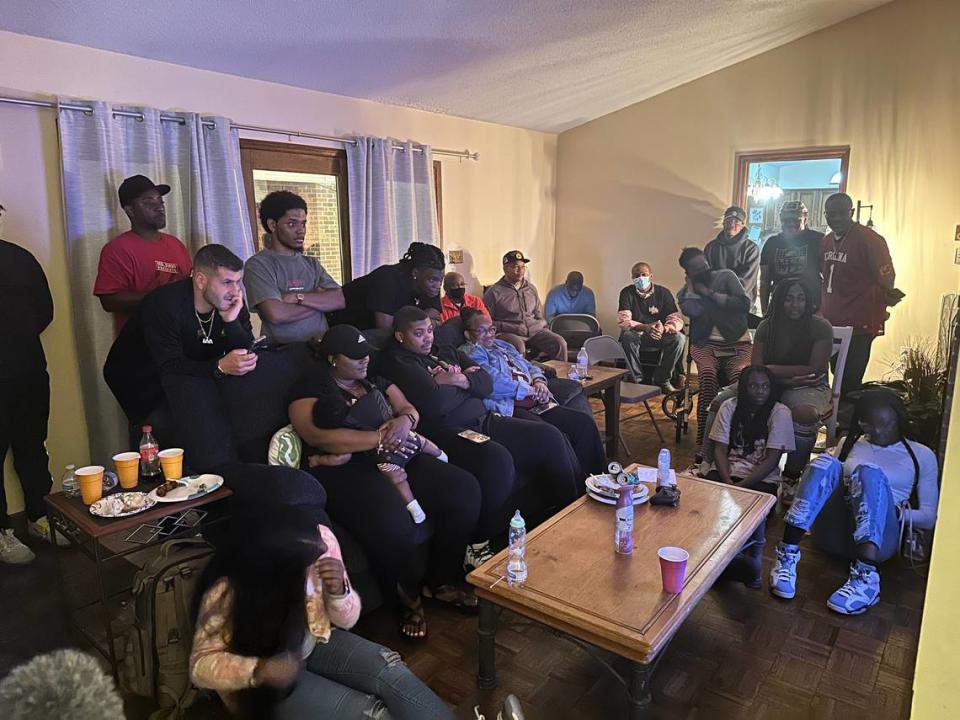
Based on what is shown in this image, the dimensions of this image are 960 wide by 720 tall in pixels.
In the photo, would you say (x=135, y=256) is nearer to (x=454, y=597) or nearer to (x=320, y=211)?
(x=320, y=211)

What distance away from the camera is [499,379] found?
132 inches

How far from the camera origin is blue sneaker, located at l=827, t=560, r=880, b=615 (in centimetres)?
246

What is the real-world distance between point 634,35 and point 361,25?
1898mm

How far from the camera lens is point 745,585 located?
2.68 m

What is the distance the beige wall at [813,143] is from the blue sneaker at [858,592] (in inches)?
127

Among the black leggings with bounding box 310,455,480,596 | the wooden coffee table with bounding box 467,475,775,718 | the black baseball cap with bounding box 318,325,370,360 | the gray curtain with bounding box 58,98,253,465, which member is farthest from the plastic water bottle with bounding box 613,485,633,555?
the gray curtain with bounding box 58,98,253,465

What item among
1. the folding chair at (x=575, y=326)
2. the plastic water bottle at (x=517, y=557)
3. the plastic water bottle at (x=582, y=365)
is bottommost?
the plastic water bottle at (x=517, y=557)

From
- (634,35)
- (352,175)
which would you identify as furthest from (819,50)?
(352,175)

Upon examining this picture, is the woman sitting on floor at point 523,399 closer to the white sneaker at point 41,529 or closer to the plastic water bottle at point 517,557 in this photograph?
the plastic water bottle at point 517,557

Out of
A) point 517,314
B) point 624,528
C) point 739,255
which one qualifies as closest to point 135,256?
point 624,528

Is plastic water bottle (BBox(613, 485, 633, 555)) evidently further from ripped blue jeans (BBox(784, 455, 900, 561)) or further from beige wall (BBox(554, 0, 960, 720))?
beige wall (BBox(554, 0, 960, 720))

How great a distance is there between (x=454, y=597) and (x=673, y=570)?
95cm

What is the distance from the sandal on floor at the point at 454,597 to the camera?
2.50m

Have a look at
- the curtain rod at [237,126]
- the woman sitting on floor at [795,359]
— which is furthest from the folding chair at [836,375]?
the curtain rod at [237,126]
